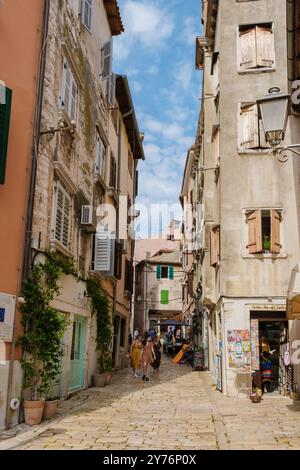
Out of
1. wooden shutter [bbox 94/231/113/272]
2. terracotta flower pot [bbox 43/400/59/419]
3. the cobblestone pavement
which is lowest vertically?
the cobblestone pavement

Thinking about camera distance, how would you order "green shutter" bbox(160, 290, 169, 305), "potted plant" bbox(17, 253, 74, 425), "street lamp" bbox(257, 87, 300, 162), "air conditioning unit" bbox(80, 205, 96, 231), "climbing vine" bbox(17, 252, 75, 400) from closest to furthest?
"street lamp" bbox(257, 87, 300, 162) → "potted plant" bbox(17, 253, 74, 425) → "climbing vine" bbox(17, 252, 75, 400) → "air conditioning unit" bbox(80, 205, 96, 231) → "green shutter" bbox(160, 290, 169, 305)

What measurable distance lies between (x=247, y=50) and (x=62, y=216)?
28.3ft

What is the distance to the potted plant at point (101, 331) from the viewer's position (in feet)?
52.8

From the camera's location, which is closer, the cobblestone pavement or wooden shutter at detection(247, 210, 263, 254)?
the cobblestone pavement

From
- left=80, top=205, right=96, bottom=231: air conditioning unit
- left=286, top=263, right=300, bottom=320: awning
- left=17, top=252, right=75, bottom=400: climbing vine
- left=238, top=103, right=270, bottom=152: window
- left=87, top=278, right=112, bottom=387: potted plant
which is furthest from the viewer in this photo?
left=87, top=278, right=112, bottom=387: potted plant

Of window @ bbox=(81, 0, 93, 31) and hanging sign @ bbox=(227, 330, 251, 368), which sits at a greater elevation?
window @ bbox=(81, 0, 93, 31)

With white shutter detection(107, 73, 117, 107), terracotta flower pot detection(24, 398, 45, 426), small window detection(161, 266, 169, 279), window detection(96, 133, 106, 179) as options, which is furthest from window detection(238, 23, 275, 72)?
small window detection(161, 266, 169, 279)

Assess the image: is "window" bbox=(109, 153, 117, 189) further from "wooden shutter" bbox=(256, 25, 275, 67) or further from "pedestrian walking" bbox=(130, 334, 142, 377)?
"wooden shutter" bbox=(256, 25, 275, 67)

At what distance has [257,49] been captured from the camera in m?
16.2

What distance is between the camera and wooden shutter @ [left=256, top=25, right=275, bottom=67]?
53.0 feet

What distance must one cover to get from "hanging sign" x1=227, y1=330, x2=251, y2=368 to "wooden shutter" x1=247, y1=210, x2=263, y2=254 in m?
2.50

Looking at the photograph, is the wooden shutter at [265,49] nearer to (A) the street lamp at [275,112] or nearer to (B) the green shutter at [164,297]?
(A) the street lamp at [275,112]
